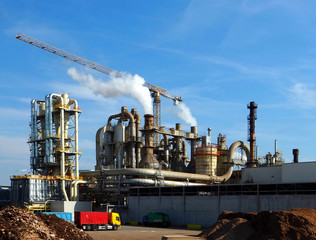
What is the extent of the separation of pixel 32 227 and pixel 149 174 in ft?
169

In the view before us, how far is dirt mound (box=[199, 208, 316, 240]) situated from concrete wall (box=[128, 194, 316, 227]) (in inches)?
710

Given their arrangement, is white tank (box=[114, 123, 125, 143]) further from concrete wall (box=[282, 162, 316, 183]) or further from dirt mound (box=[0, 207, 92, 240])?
dirt mound (box=[0, 207, 92, 240])

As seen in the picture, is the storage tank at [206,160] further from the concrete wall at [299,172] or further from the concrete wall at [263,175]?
the concrete wall at [299,172]

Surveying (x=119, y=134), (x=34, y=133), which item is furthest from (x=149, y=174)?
(x=34, y=133)

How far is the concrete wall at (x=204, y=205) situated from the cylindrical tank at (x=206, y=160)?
24.9 metres

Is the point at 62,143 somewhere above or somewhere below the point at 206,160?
above

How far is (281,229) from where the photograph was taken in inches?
1383

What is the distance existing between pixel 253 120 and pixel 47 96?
43.7 metres

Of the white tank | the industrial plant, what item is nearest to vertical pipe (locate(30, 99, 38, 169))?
the industrial plant

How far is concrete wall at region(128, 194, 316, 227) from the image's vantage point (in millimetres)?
58656

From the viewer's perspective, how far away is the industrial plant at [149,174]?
64.2 meters

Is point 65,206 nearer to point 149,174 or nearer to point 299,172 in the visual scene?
point 149,174

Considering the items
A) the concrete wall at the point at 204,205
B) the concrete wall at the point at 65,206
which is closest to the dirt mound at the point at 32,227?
the concrete wall at the point at 204,205

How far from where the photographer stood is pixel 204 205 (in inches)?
2653
